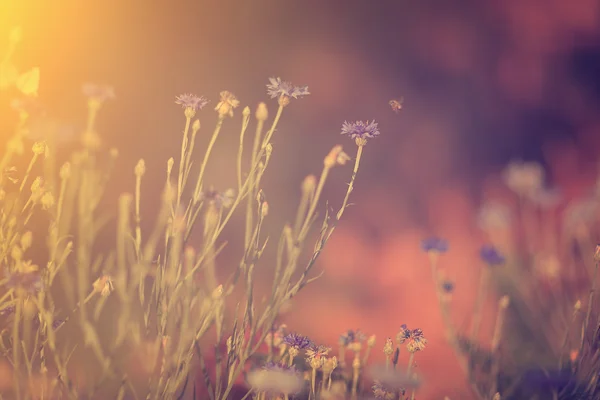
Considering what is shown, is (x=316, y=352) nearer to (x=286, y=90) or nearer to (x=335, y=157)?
(x=335, y=157)

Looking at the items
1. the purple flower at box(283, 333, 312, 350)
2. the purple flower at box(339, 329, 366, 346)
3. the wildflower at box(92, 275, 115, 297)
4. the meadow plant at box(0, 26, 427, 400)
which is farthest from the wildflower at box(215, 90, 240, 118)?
the purple flower at box(339, 329, 366, 346)

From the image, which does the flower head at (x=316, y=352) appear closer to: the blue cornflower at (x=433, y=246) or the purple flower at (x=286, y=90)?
the blue cornflower at (x=433, y=246)

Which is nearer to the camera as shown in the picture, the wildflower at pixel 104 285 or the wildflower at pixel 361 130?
the wildflower at pixel 104 285

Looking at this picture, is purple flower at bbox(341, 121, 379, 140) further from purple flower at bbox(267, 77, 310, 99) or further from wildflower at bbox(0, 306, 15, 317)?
wildflower at bbox(0, 306, 15, 317)

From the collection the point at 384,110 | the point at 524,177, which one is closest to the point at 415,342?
the point at 524,177

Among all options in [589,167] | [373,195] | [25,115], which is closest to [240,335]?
[25,115]

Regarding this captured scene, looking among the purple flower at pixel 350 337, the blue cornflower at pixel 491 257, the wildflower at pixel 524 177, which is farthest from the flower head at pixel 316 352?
the wildflower at pixel 524 177

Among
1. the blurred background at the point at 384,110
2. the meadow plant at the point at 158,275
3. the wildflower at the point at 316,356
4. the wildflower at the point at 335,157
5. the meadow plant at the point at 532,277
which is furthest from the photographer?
the blurred background at the point at 384,110
